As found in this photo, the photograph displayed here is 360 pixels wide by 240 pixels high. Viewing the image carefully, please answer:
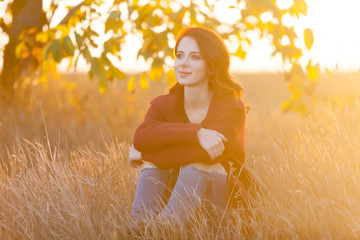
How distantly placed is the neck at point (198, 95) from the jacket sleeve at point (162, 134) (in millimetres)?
234

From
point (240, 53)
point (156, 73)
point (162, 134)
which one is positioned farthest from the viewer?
point (240, 53)

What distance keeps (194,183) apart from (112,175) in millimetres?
792

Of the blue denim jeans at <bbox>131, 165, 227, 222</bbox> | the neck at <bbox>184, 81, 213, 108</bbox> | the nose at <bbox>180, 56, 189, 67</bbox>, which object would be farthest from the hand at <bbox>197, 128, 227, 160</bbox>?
the nose at <bbox>180, 56, 189, 67</bbox>

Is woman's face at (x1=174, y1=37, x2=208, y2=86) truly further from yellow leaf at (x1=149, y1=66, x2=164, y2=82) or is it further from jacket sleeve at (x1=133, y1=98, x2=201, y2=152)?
yellow leaf at (x1=149, y1=66, x2=164, y2=82)

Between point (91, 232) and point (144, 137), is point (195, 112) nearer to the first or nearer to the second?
point (144, 137)

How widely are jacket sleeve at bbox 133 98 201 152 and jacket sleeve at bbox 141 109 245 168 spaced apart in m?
0.03

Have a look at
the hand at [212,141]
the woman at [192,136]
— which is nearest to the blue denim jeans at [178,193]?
the woman at [192,136]

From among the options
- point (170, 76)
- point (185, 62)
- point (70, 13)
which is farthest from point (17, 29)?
point (185, 62)

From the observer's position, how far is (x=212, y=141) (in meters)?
2.64

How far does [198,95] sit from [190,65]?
0.65 feet

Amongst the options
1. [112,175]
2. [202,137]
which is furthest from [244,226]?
[112,175]

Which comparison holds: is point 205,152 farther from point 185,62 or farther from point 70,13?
point 70,13

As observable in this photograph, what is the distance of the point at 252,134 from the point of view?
15.7ft

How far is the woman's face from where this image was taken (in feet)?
9.58
